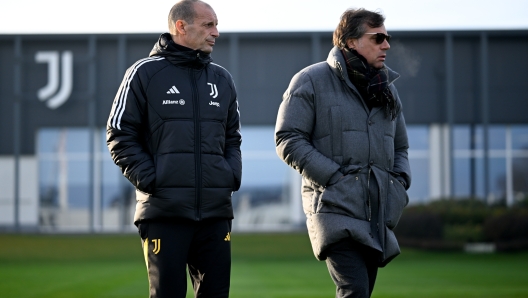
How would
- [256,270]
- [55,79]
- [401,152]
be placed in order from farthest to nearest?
[55,79] < [256,270] < [401,152]

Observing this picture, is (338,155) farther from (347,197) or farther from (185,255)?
(185,255)

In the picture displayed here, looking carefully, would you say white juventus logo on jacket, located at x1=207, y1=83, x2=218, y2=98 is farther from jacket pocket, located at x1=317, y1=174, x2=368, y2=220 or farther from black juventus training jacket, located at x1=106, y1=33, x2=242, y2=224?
jacket pocket, located at x1=317, y1=174, x2=368, y2=220

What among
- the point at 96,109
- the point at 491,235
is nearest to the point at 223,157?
the point at 491,235

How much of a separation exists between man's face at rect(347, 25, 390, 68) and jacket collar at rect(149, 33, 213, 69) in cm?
90

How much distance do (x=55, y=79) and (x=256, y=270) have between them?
43.9 feet

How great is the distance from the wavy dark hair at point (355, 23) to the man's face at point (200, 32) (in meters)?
0.80

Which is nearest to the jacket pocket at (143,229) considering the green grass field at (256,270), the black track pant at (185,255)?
the black track pant at (185,255)

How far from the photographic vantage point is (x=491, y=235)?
22.1 meters

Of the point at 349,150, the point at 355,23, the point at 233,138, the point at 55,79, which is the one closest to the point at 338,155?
the point at 349,150

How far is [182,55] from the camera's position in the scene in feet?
14.9

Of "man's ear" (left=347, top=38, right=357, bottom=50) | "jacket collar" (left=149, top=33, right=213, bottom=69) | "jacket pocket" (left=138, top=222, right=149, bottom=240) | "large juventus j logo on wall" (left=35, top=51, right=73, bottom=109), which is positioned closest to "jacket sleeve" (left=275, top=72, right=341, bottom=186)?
"man's ear" (left=347, top=38, right=357, bottom=50)

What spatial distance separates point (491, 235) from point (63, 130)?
14851 millimetres

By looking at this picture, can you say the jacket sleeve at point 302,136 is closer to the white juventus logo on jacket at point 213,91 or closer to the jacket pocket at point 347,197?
the jacket pocket at point 347,197

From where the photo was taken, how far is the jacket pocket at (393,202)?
4730 mm
